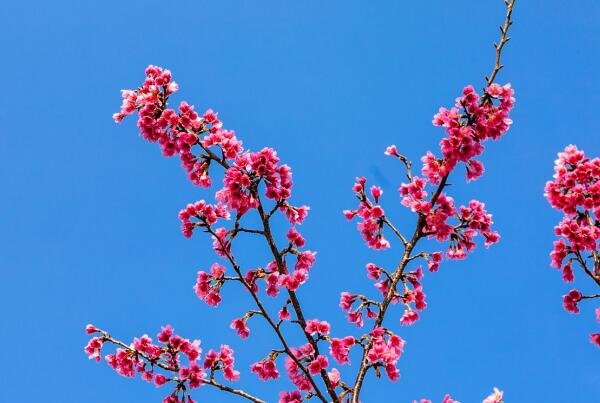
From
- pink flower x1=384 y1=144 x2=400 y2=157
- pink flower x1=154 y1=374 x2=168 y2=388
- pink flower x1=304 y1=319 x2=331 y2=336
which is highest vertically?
pink flower x1=384 y1=144 x2=400 y2=157

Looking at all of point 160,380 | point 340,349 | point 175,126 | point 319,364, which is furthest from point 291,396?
point 175,126

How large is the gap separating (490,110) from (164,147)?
3932 millimetres

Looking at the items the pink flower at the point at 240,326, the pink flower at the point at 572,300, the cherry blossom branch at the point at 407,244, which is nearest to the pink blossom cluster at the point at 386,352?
Answer: the cherry blossom branch at the point at 407,244

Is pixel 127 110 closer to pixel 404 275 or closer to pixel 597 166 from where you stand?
pixel 404 275

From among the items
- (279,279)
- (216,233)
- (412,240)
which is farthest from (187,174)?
(412,240)

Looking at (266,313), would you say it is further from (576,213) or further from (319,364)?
(576,213)

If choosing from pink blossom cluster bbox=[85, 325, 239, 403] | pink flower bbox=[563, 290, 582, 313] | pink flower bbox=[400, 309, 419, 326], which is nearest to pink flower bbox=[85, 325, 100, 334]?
pink blossom cluster bbox=[85, 325, 239, 403]

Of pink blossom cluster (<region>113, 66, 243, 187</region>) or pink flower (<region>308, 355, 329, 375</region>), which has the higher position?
pink blossom cluster (<region>113, 66, 243, 187</region>)

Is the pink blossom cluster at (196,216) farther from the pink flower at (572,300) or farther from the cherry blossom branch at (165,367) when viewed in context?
the pink flower at (572,300)

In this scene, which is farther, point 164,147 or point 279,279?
point 164,147

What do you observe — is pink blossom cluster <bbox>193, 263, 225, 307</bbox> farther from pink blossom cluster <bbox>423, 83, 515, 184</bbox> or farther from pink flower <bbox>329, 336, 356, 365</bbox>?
pink blossom cluster <bbox>423, 83, 515, 184</bbox>

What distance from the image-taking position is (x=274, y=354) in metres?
6.70

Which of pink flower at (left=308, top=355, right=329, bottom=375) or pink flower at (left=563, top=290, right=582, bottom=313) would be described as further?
pink flower at (left=563, top=290, right=582, bottom=313)

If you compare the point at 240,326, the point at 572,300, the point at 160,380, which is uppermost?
the point at 572,300
